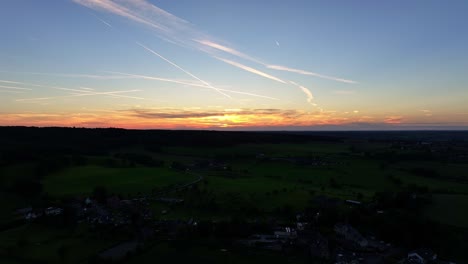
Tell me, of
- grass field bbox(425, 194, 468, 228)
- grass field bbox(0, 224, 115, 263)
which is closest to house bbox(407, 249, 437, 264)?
grass field bbox(425, 194, 468, 228)

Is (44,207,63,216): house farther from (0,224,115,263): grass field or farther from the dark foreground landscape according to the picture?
(0,224,115,263): grass field

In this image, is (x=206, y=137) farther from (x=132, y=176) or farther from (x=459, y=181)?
(x=459, y=181)

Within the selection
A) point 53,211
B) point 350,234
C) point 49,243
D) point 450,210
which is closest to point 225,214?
point 350,234

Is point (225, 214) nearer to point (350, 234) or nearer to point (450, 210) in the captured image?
point (350, 234)

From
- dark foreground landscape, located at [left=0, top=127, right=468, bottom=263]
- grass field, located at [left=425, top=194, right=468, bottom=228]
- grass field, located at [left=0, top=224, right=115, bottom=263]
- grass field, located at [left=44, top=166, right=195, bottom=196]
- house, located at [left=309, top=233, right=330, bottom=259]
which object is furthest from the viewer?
grass field, located at [left=44, top=166, right=195, bottom=196]

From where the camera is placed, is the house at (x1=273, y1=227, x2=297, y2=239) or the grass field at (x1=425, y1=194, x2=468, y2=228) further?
the grass field at (x1=425, y1=194, x2=468, y2=228)

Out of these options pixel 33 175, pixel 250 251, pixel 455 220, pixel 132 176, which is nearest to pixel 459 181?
pixel 455 220
